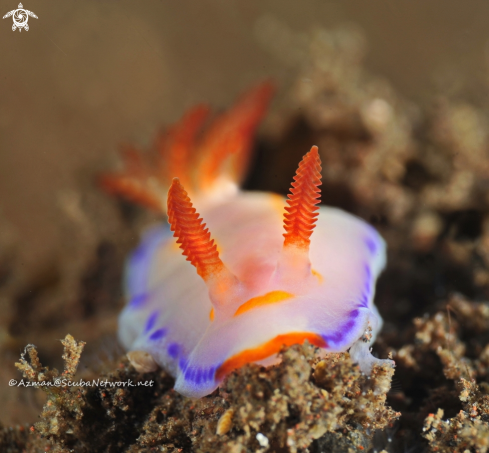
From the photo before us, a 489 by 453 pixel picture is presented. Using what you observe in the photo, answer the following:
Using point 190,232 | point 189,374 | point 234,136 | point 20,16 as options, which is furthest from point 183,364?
point 20,16

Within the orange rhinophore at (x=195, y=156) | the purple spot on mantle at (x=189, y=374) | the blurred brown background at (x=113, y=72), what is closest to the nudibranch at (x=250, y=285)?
the purple spot on mantle at (x=189, y=374)

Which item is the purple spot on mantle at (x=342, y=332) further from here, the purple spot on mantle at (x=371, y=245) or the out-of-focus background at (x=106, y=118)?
the out-of-focus background at (x=106, y=118)

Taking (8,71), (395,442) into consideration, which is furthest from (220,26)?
(395,442)

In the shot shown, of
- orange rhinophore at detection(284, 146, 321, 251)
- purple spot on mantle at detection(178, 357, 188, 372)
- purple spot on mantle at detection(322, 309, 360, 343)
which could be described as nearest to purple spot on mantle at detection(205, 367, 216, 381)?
purple spot on mantle at detection(178, 357, 188, 372)

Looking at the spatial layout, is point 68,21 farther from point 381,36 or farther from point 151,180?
point 381,36

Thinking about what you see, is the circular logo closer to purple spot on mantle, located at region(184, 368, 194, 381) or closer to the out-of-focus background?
the out-of-focus background
